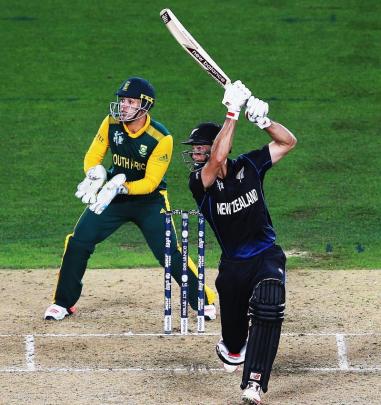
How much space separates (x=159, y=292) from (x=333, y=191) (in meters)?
4.14

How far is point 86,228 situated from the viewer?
11781 mm

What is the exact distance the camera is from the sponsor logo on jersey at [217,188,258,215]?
9883mm

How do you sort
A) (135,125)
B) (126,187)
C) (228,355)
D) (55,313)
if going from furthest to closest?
(55,313)
(135,125)
(126,187)
(228,355)

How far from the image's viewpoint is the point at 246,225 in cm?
995

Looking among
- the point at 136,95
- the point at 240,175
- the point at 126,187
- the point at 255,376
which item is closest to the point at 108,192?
the point at 126,187

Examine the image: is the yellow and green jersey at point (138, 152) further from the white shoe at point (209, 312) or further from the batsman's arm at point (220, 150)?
the batsman's arm at point (220, 150)

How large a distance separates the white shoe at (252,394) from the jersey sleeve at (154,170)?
2.54 meters

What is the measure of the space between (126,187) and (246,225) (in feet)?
6.04

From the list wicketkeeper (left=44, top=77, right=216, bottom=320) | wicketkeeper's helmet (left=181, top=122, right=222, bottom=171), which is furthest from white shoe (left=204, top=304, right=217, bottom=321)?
wicketkeeper's helmet (left=181, top=122, right=222, bottom=171)

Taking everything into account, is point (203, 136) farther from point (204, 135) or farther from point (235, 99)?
point (235, 99)

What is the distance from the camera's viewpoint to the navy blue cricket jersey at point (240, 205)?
389 inches

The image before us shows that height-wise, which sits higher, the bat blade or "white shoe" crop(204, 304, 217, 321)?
the bat blade

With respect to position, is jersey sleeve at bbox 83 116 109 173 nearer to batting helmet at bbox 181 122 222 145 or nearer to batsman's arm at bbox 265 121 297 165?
batting helmet at bbox 181 122 222 145

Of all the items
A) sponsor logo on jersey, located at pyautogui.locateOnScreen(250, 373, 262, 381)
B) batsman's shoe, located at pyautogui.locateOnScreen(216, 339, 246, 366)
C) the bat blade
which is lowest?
batsman's shoe, located at pyautogui.locateOnScreen(216, 339, 246, 366)
